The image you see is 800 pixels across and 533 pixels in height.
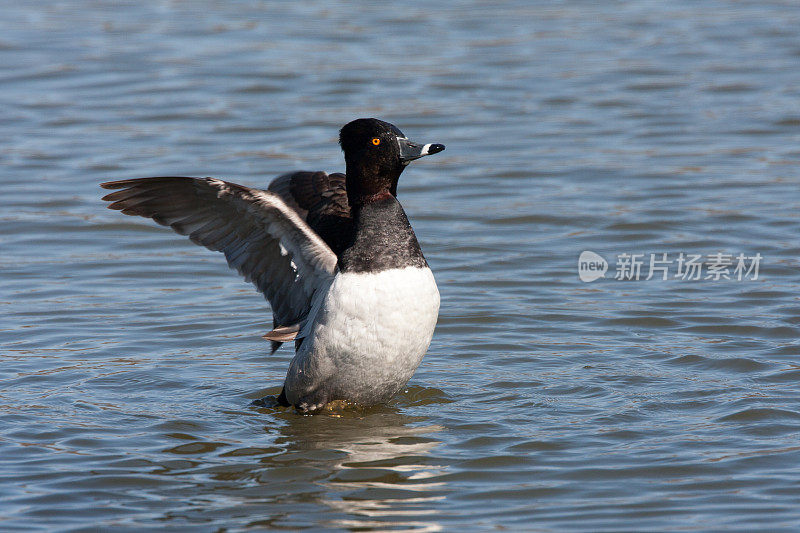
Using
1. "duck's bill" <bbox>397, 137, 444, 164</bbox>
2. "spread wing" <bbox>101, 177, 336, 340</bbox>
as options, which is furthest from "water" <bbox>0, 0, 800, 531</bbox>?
"duck's bill" <bbox>397, 137, 444, 164</bbox>

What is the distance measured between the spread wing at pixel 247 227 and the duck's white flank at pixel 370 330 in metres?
0.29

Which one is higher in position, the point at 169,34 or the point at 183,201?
the point at 169,34

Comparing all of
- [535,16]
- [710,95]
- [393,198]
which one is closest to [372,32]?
[535,16]

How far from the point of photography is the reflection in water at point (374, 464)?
5727 mm

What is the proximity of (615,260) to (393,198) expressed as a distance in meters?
3.86

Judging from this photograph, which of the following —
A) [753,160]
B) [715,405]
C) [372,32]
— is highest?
[372,32]

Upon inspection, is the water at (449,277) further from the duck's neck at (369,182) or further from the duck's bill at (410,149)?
the duck's bill at (410,149)

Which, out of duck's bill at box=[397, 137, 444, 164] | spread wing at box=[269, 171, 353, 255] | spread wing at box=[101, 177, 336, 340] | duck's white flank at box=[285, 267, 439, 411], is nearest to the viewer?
duck's white flank at box=[285, 267, 439, 411]

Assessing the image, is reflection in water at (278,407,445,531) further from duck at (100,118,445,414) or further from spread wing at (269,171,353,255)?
spread wing at (269,171,353,255)

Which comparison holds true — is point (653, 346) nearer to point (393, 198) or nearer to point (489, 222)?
point (393, 198)

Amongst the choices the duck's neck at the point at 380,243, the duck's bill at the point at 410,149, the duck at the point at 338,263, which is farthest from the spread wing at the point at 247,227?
the duck's bill at the point at 410,149

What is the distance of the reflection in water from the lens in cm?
573

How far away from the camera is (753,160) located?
12.8m

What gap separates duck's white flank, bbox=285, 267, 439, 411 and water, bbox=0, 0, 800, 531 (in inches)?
14.6
